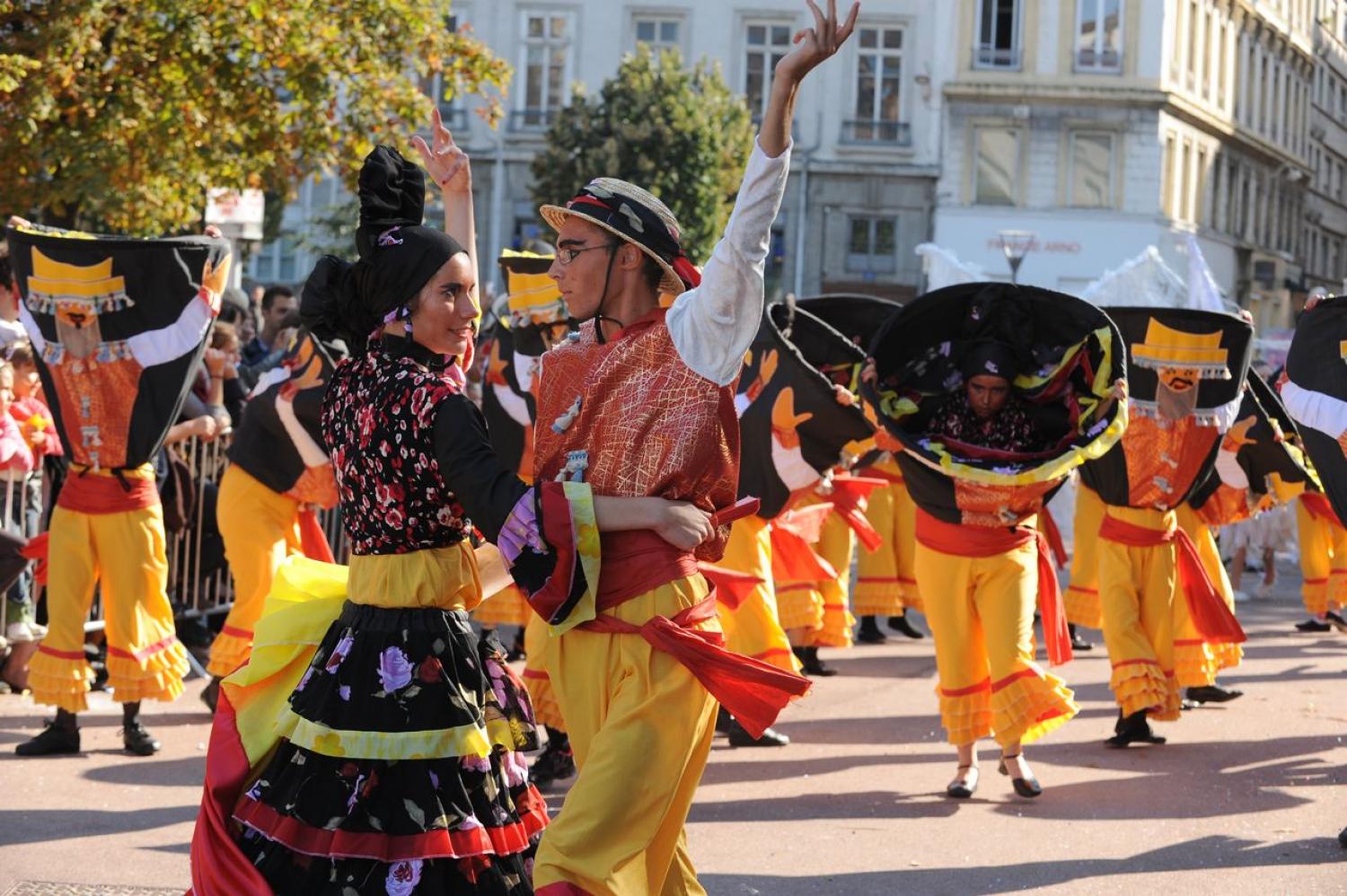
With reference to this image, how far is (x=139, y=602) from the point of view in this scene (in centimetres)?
768

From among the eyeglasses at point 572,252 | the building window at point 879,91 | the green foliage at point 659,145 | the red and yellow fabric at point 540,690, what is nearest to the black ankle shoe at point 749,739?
the red and yellow fabric at point 540,690

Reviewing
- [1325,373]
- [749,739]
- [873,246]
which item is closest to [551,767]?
[749,739]

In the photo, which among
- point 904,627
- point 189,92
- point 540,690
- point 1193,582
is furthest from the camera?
point 189,92

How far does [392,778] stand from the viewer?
13.4ft

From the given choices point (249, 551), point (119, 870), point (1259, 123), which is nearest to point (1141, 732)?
point (249, 551)

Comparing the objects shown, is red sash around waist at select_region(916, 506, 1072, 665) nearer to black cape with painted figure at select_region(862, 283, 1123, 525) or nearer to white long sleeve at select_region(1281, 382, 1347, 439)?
black cape with painted figure at select_region(862, 283, 1123, 525)

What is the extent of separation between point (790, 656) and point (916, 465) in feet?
3.70

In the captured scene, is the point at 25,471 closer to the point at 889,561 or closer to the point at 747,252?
the point at 889,561

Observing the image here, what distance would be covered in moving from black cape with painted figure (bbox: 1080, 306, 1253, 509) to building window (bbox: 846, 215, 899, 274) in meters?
33.5

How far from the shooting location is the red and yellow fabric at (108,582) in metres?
7.58

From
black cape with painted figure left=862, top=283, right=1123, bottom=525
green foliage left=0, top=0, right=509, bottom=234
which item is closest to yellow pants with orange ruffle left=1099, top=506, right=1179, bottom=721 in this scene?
A: black cape with painted figure left=862, top=283, right=1123, bottom=525

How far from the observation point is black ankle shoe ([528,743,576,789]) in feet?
24.1

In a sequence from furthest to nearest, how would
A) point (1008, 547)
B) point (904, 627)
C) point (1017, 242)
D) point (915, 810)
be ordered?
point (1017, 242) → point (904, 627) → point (1008, 547) → point (915, 810)

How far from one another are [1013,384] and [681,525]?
408 cm
